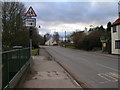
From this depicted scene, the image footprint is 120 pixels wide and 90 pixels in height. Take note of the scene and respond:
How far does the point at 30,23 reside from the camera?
10.0 meters

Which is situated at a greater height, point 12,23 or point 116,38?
point 12,23

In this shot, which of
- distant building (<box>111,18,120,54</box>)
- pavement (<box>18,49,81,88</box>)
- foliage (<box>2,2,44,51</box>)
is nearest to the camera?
pavement (<box>18,49,81,88</box>)

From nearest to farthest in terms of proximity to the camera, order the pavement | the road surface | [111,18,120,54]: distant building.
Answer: the pavement < the road surface < [111,18,120,54]: distant building

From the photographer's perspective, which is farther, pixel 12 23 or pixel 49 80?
pixel 12 23

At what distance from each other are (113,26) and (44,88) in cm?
2486

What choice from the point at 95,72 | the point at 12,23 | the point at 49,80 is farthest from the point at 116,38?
→ the point at 49,80

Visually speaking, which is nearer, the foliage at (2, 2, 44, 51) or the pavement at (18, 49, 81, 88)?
the pavement at (18, 49, 81, 88)

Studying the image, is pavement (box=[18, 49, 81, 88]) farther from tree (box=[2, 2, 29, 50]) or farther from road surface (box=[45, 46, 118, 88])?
tree (box=[2, 2, 29, 50])

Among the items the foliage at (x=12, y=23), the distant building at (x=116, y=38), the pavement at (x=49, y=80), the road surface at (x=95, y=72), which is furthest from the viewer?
the distant building at (x=116, y=38)

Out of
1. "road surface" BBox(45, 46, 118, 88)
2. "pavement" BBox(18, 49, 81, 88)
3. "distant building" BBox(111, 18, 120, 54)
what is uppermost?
"distant building" BBox(111, 18, 120, 54)

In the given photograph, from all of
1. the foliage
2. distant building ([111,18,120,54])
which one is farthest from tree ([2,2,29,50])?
distant building ([111,18,120,54])

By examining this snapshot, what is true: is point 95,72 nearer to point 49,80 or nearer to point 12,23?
point 49,80

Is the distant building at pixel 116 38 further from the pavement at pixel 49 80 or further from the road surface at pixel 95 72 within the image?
the pavement at pixel 49 80

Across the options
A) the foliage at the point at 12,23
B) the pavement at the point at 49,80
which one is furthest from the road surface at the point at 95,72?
the foliage at the point at 12,23
